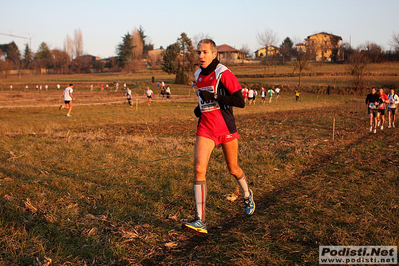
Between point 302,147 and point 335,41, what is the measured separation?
309ft

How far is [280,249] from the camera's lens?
12.5 feet

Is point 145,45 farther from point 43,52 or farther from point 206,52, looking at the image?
point 206,52

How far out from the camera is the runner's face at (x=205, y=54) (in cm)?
430

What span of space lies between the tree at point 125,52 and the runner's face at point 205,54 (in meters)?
109

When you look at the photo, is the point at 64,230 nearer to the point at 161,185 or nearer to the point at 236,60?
the point at 161,185

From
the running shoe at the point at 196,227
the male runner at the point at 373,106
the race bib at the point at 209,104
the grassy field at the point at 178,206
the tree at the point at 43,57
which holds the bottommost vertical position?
the grassy field at the point at 178,206

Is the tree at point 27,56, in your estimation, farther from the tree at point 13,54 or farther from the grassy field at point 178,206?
the grassy field at point 178,206

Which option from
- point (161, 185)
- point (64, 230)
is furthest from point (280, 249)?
point (161, 185)

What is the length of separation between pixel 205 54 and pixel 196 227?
7.13 ft

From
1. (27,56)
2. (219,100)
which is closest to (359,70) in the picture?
(219,100)

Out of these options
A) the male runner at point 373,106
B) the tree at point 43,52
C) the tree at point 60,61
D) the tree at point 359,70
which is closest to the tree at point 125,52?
the tree at point 60,61

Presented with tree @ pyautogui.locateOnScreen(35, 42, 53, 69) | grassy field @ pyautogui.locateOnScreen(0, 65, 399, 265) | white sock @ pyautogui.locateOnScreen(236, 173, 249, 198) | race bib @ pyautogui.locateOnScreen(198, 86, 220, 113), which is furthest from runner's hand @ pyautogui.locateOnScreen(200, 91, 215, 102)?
tree @ pyautogui.locateOnScreen(35, 42, 53, 69)

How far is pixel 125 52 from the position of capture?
366 feet

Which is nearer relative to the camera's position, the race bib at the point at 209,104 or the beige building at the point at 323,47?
the race bib at the point at 209,104
